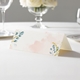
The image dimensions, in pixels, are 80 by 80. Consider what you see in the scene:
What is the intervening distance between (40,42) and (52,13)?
63.7 inches

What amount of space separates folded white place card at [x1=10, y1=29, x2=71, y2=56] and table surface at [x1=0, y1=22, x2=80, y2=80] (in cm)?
2

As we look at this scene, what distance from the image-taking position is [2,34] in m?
0.95

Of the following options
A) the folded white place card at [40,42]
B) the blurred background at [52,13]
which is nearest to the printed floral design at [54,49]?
the folded white place card at [40,42]

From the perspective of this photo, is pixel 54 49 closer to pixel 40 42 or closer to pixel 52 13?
pixel 40 42

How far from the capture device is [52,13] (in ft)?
7.53

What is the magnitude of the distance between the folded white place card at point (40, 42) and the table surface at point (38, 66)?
2cm

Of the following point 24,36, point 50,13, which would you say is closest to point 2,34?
point 24,36

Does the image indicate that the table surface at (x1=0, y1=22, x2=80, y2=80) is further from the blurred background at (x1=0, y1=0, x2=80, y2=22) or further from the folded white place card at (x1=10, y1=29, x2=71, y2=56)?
the blurred background at (x1=0, y1=0, x2=80, y2=22)

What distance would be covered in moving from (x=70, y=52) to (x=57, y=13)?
161 cm

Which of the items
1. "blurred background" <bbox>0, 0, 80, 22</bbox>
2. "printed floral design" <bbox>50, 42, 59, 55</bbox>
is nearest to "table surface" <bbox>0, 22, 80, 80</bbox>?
"printed floral design" <bbox>50, 42, 59, 55</bbox>

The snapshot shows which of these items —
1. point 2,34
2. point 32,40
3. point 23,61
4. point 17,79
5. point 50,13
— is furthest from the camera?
point 50,13

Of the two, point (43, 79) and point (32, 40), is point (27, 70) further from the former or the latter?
point (32, 40)

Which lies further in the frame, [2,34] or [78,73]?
[2,34]

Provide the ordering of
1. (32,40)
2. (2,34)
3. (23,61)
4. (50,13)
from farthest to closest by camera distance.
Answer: (50,13)
(2,34)
(32,40)
(23,61)
